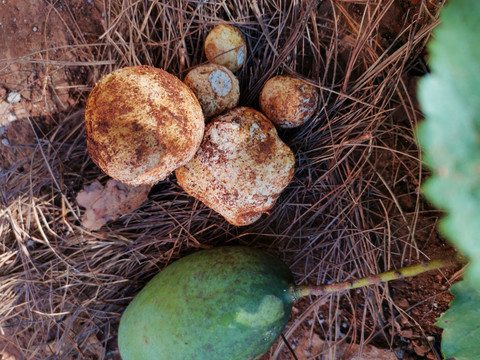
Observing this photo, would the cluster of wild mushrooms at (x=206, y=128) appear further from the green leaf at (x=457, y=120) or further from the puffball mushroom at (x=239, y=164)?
the green leaf at (x=457, y=120)

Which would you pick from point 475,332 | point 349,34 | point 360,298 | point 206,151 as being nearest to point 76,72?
point 206,151

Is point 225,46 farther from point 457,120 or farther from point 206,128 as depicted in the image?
point 457,120

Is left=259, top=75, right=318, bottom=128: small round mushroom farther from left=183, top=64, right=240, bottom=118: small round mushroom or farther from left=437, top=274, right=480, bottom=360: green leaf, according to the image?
left=437, top=274, right=480, bottom=360: green leaf

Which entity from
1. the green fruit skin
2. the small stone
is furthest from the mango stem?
the small stone

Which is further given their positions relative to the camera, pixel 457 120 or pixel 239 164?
pixel 239 164

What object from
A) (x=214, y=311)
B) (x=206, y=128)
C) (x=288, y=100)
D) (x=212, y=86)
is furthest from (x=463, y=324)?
(x=212, y=86)
